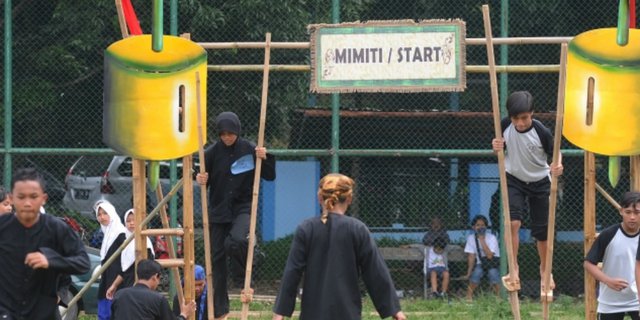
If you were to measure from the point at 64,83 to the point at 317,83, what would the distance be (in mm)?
4579

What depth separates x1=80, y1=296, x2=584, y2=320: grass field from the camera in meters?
15.2

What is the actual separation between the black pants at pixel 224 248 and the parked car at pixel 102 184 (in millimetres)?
2978

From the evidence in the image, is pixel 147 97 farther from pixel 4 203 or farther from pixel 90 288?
pixel 90 288

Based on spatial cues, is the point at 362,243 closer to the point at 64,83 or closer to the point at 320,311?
the point at 320,311

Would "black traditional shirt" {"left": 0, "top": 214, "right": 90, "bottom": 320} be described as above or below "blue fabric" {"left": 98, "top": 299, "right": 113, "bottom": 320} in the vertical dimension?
above

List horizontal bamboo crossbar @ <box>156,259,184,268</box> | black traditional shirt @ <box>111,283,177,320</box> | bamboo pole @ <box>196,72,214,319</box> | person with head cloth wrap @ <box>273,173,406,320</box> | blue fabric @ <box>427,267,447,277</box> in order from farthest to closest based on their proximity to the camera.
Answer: blue fabric @ <box>427,267,447,277</box> < bamboo pole @ <box>196,72,214,319</box> < horizontal bamboo crossbar @ <box>156,259,184,268</box> < black traditional shirt @ <box>111,283,177,320</box> < person with head cloth wrap @ <box>273,173,406,320</box>

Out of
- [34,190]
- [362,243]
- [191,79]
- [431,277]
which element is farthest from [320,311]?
[431,277]

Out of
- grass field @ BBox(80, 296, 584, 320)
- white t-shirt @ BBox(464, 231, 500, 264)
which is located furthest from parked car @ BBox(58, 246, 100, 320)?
white t-shirt @ BBox(464, 231, 500, 264)

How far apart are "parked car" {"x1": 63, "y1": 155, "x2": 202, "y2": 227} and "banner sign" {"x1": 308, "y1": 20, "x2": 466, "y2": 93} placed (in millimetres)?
3867

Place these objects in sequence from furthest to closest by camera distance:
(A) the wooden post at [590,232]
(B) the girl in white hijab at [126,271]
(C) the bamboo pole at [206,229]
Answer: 1. (B) the girl in white hijab at [126,271]
2. (C) the bamboo pole at [206,229]
3. (A) the wooden post at [590,232]

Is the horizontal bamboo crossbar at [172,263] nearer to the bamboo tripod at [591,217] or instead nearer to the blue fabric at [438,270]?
the bamboo tripod at [591,217]

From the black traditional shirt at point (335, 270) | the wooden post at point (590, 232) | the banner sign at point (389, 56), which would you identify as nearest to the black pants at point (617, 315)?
the wooden post at point (590, 232)

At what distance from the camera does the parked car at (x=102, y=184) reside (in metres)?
16.8

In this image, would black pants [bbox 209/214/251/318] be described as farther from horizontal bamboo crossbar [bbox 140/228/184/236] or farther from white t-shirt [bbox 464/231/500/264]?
white t-shirt [bbox 464/231/500/264]
